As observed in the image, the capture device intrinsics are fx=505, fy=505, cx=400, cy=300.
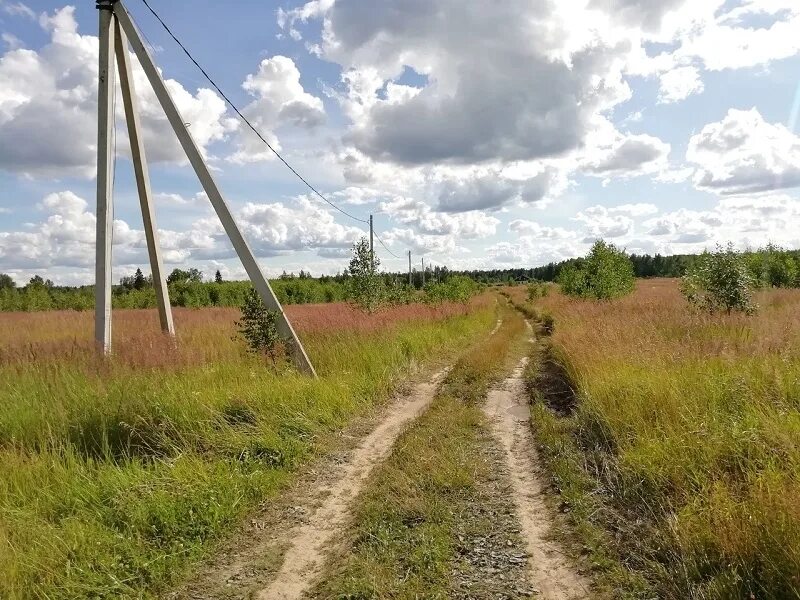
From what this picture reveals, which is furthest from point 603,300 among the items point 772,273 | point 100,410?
point 100,410

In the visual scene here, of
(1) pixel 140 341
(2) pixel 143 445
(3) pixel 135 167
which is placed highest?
(3) pixel 135 167

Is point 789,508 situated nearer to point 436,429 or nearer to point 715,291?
point 436,429

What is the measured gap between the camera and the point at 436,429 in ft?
21.7

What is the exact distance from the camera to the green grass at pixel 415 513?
3268mm

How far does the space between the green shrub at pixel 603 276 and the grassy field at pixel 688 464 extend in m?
15.5

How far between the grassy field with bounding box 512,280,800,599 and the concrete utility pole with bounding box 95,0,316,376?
4.47 m

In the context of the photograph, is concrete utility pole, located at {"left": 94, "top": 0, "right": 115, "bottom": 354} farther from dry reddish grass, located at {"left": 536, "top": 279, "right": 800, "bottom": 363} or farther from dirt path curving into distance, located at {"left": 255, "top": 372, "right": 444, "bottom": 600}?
dry reddish grass, located at {"left": 536, "top": 279, "right": 800, "bottom": 363}

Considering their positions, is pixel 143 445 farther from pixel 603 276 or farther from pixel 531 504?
pixel 603 276

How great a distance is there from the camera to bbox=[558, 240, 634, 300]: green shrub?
22922mm

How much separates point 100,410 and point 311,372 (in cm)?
310

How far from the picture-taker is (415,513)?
4195 mm

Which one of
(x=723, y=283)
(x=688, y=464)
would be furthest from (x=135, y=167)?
(x=723, y=283)

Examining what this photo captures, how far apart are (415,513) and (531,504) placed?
3.52ft

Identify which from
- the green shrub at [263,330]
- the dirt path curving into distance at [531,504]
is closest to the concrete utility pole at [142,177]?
the green shrub at [263,330]
